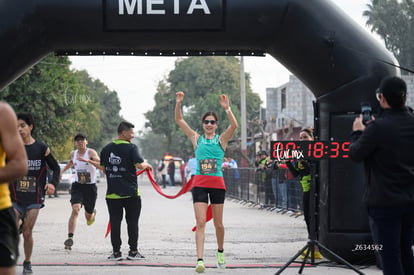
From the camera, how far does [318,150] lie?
29.1ft

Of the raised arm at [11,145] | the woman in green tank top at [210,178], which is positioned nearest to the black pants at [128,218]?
the woman in green tank top at [210,178]

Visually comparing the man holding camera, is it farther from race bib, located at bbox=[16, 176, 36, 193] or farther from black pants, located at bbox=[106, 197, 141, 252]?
black pants, located at bbox=[106, 197, 141, 252]

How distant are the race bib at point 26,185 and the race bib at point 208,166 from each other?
211cm

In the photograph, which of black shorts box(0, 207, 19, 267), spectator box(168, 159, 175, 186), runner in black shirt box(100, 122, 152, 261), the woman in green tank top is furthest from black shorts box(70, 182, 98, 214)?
spectator box(168, 159, 175, 186)

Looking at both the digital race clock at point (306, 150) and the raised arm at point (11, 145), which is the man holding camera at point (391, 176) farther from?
the digital race clock at point (306, 150)

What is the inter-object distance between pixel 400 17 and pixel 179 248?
73024 mm

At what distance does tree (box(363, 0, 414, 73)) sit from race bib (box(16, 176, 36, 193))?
68.5 m

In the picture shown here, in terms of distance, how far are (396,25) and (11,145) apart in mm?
79328

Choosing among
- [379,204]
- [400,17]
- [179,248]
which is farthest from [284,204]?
[400,17]

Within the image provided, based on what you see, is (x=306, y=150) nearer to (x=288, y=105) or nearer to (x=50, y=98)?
(x=50, y=98)

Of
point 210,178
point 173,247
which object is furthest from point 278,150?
point 173,247

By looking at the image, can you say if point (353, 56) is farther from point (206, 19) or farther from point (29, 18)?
point (29, 18)

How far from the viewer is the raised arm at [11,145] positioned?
4.38 metres

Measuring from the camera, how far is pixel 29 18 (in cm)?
933
